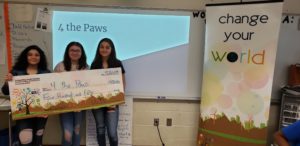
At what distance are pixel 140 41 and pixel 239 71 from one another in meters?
1.15

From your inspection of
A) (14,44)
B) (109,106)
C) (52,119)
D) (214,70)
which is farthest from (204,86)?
(14,44)

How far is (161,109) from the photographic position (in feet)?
11.4

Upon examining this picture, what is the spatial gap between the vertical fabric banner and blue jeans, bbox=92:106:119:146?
39.4 inches

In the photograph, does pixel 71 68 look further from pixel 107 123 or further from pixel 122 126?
pixel 122 126

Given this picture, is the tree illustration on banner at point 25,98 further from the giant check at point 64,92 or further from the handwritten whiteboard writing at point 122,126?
the handwritten whiteboard writing at point 122,126

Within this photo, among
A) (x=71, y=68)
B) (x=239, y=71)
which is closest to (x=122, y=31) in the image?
(x=71, y=68)

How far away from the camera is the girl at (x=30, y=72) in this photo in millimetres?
2949

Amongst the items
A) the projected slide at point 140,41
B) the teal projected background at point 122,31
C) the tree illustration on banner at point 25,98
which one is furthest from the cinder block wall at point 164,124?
the teal projected background at point 122,31

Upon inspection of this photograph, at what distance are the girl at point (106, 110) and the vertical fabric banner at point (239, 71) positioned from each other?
1003mm

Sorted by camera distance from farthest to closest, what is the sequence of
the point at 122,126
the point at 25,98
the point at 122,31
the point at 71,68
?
the point at 122,126 → the point at 122,31 → the point at 71,68 → the point at 25,98

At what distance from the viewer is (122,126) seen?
135 inches

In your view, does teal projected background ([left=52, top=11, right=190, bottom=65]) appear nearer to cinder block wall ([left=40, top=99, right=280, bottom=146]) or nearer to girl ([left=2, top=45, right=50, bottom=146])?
girl ([left=2, top=45, right=50, bottom=146])

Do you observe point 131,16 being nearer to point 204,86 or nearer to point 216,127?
point 204,86

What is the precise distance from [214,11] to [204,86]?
805 millimetres
